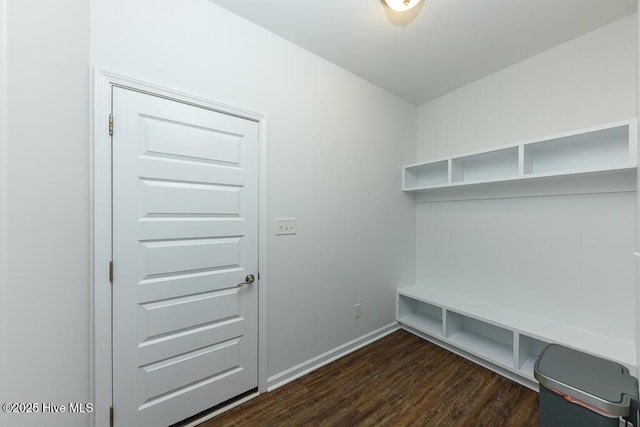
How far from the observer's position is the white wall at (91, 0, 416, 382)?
4.66ft

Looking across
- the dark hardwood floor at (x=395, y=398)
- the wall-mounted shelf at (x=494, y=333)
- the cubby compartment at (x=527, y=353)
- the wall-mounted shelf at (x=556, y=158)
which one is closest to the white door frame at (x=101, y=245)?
the dark hardwood floor at (x=395, y=398)

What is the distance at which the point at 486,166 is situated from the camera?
2.42 m

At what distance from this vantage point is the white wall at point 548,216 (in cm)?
169

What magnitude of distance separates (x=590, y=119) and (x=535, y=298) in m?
1.49

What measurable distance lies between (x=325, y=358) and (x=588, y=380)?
171cm

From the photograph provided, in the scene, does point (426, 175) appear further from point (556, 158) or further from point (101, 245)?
point (101, 245)

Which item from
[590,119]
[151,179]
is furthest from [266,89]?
[590,119]

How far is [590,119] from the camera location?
1.81 m

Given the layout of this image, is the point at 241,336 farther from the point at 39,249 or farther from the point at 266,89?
the point at 266,89

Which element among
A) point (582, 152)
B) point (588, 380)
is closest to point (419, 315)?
point (588, 380)

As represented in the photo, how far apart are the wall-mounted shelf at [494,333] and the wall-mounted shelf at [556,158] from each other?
119 cm

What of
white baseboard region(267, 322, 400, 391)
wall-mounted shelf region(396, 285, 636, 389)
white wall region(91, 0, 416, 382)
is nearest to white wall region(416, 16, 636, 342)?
wall-mounted shelf region(396, 285, 636, 389)

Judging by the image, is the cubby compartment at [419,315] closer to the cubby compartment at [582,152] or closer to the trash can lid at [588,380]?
the trash can lid at [588,380]

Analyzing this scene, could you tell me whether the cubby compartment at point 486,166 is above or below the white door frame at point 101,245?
above
